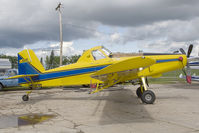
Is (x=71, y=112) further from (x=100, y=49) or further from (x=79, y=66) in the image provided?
(x=100, y=49)

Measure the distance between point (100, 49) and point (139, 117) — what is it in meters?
4.06

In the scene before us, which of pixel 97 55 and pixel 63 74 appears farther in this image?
pixel 63 74

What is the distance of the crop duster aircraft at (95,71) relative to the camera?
8492mm

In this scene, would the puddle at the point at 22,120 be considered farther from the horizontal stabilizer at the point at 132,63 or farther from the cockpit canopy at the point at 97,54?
the cockpit canopy at the point at 97,54

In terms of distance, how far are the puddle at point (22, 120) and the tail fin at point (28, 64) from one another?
3803 millimetres

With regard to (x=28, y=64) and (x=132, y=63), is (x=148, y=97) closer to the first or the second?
(x=132, y=63)

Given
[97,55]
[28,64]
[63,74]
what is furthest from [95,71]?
[28,64]

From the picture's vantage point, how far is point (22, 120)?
6188mm

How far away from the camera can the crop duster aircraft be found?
8.49 m

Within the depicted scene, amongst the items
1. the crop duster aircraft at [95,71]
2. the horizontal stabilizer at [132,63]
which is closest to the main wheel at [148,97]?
the crop duster aircraft at [95,71]

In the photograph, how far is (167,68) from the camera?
8836 mm

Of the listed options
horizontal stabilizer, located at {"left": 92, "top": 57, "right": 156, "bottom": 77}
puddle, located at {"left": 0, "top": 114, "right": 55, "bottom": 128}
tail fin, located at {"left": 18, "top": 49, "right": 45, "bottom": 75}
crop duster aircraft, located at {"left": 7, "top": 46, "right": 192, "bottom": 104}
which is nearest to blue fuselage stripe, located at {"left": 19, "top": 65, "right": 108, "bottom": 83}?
crop duster aircraft, located at {"left": 7, "top": 46, "right": 192, "bottom": 104}

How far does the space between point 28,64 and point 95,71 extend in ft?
12.6

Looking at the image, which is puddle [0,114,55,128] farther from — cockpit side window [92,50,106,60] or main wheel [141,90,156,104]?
main wheel [141,90,156,104]
